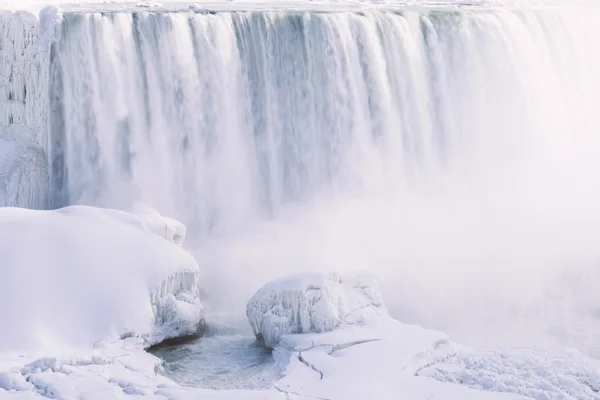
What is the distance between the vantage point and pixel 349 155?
17.2m

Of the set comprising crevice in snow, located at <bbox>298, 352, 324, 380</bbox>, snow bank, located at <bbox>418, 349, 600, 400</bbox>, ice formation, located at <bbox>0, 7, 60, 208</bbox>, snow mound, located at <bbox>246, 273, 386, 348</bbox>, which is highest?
ice formation, located at <bbox>0, 7, 60, 208</bbox>

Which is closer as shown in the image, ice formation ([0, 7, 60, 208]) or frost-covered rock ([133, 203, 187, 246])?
frost-covered rock ([133, 203, 187, 246])

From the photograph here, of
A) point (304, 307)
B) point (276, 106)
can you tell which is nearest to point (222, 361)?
point (304, 307)

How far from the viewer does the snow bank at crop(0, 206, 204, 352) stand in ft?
35.4

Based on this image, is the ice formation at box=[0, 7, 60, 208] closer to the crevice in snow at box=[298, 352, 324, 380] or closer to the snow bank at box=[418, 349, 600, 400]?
the crevice in snow at box=[298, 352, 324, 380]

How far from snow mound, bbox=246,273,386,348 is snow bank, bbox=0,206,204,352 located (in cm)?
89

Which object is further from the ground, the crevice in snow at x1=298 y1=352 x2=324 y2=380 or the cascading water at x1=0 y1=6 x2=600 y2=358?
the cascading water at x1=0 y1=6 x2=600 y2=358

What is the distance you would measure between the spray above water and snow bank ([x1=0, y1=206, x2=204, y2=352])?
2.17m

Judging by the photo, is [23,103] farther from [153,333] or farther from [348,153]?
[348,153]

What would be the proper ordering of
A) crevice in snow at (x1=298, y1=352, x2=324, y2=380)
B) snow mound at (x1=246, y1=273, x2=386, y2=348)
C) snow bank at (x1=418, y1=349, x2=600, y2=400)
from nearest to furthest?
snow bank at (x1=418, y1=349, x2=600, y2=400) → crevice in snow at (x1=298, y1=352, x2=324, y2=380) → snow mound at (x1=246, y1=273, x2=386, y2=348)

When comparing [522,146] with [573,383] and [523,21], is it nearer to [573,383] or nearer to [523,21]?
[523,21]

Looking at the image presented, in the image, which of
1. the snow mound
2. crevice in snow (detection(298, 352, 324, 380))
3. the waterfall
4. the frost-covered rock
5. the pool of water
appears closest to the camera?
crevice in snow (detection(298, 352, 324, 380))

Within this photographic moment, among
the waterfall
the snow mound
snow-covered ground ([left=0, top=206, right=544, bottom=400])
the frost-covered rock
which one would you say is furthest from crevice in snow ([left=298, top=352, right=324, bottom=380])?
the waterfall

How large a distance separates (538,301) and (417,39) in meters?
5.23
